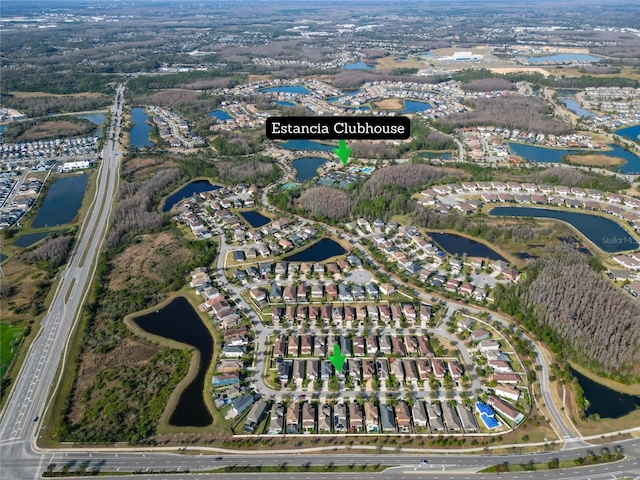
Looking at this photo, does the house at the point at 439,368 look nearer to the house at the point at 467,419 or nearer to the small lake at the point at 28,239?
the house at the point at 467,419

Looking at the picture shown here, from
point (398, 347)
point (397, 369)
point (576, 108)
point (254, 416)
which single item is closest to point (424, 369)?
point (397, 369)

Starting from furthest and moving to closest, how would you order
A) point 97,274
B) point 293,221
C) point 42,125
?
point 42,125
point 293,221
point 97,274

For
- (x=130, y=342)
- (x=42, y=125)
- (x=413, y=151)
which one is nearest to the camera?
(x=130, y=342)

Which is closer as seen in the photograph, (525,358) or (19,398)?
(19,398)

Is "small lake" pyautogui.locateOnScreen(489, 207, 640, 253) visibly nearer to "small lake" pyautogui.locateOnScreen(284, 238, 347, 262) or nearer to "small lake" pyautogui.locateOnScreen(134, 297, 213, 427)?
"small lake" pyautogui.locateOnScreen(284, 238, 347, 262)

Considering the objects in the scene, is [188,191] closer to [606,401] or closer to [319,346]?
[319,346]

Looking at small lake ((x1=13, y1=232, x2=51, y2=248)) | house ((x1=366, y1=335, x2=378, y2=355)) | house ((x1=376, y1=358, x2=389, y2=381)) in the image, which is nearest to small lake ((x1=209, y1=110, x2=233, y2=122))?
small lake ((x1=13, y1=232, x2=51, y2=248))

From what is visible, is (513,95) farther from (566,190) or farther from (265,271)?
(265,271)

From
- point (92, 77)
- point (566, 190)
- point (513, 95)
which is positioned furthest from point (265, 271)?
point (92, 77)
